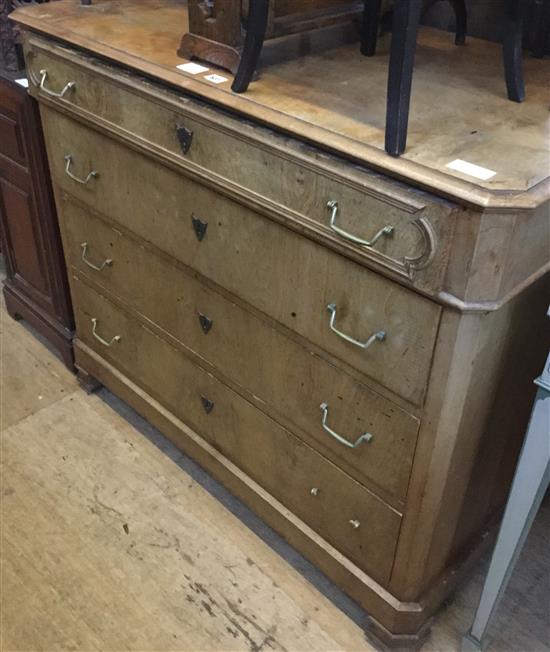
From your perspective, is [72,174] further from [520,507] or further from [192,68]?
[520,507]

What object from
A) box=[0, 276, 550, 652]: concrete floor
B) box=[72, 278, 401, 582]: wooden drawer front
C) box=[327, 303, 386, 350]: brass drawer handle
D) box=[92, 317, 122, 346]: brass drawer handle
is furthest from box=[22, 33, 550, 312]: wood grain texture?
box=[0, 276, 550, 652]: concrete floor

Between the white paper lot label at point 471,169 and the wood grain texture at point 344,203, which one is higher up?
the white paper lot label at point 471,169

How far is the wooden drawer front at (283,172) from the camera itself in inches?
40.5

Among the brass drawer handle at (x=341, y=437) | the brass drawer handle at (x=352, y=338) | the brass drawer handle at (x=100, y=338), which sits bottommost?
the brass drawer handle at (x=100, y=338)

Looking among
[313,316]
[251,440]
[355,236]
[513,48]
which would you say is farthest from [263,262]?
[513,48]

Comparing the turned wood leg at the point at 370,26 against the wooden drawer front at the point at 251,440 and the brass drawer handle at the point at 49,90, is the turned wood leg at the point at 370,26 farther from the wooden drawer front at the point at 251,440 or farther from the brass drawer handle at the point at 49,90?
the wooden drawer front at the point at 251,440

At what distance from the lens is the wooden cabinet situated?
180cm

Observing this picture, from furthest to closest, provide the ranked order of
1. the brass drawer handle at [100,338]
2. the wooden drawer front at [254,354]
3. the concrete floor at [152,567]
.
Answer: the brass drawer handle at [100,338] < the concrete floor at [152,567] < the wooden drawer front at [254,354]

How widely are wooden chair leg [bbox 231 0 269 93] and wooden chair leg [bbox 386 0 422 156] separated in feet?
0.95

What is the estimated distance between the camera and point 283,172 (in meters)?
1.17

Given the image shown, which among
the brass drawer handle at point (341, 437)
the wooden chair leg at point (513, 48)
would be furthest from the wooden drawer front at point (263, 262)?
the wooden chair leg at point (513, 48)

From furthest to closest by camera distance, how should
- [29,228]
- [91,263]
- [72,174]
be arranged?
1. [29,228]
2. [91,263]
3. [72,174]

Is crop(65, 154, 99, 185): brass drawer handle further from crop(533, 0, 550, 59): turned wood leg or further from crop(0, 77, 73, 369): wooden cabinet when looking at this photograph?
crop(533, 0, 550, 59): turned wood leg

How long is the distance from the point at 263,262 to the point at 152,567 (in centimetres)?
78
